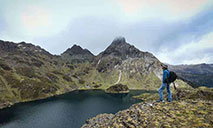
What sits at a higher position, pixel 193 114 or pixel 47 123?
pixel 193 114

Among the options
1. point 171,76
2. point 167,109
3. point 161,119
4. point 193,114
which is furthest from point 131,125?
point 171,76

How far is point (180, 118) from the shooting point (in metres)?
13.7

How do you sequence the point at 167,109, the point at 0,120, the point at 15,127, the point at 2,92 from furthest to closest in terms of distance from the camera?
the point at 2,92 < the point at 0,120 < the point at 15,127 < the point at 167,109

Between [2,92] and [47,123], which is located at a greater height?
[2,92]

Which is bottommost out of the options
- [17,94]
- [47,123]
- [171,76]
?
[47,123]

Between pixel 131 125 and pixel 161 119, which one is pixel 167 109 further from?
pixel 131 125

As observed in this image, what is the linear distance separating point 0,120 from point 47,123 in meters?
44.3

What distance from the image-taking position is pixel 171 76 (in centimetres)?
1759

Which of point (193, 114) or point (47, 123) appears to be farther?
point (47, 123)

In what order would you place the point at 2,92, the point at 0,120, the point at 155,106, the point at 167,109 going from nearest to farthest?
the point at 167,109
the point at 155,106
the point at 0,120
the point at 2,92

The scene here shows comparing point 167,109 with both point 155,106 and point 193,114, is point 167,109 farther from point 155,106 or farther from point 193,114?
point 193,114

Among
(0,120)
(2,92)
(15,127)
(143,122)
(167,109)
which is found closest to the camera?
(143,122)

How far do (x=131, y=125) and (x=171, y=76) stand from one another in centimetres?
891

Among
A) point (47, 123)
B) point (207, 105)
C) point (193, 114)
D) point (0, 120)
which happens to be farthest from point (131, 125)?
point (0, 120)
